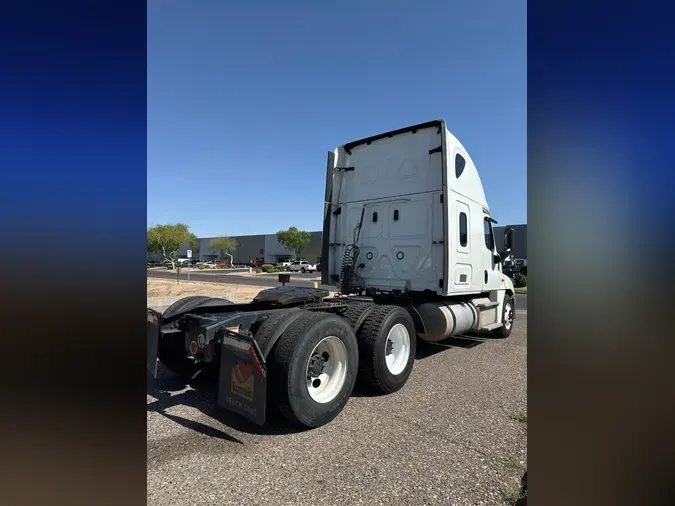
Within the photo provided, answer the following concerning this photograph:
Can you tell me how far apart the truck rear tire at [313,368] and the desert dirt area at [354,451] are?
20 cm

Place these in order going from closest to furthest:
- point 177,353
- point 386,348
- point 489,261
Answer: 1. point 177,353
2. point 386,348
3. point 489,261

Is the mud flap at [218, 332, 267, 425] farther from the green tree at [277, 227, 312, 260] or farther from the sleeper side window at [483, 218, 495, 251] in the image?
the green tree at [277, 227, 312, 260]

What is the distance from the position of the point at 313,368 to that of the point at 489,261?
189 inches

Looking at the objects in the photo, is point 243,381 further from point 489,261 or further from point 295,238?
point 295,238

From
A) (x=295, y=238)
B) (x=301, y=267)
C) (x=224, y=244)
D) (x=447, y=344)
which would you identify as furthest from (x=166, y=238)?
(x=447, y=344)

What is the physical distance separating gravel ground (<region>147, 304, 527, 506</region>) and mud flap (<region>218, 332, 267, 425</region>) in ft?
1.06

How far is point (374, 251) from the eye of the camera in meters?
6.53

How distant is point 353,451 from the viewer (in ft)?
10.5

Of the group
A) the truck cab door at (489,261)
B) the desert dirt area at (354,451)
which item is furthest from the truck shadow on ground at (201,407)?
the truck cab door at (489,261)

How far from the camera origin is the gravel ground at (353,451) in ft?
8.62

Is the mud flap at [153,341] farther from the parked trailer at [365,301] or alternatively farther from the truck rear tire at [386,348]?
the truck rear tire at [386,348]
